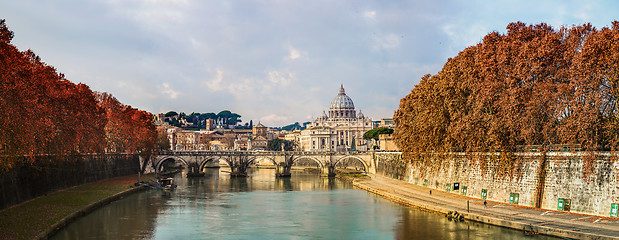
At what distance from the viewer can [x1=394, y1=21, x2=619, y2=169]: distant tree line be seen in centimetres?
3703

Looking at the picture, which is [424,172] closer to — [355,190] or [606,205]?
[355,190]

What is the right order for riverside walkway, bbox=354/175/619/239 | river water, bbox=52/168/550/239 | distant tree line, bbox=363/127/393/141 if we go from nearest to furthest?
riverside walkway, bbox=354/175/619/239 → river water, bbox=52/168/550/239 → distant tree line, bbox=363/127/393/141

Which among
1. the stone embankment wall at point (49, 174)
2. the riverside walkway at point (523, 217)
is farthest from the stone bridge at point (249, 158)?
the riverside walkway at point (523, 217)

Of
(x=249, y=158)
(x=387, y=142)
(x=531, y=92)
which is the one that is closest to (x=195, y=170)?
(x=249, y=158)

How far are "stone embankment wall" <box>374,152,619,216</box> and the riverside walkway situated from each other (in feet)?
2.51

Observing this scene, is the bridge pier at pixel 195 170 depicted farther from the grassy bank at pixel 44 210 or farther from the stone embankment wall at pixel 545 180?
the stone embankment wall at pixel 545 180

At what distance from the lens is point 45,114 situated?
4528 centimetres

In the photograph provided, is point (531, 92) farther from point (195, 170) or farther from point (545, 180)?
point (195, 170)

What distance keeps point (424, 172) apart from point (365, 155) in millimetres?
39249

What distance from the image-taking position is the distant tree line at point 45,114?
110ft

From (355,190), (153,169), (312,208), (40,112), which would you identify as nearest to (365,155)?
(355,190)

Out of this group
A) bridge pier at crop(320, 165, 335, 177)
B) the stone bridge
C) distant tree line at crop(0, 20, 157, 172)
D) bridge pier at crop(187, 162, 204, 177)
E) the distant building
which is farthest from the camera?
the distant building

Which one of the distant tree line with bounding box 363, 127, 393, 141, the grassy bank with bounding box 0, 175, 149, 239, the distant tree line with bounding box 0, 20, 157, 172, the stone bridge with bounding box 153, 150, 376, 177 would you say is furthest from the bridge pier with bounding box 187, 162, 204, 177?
the distant tree line with bounding box 363, 127, 393, 141

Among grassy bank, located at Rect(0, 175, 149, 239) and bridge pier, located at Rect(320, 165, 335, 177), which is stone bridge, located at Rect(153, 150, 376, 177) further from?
grassy bank, located at Rect(0, 175, 149, 239)
